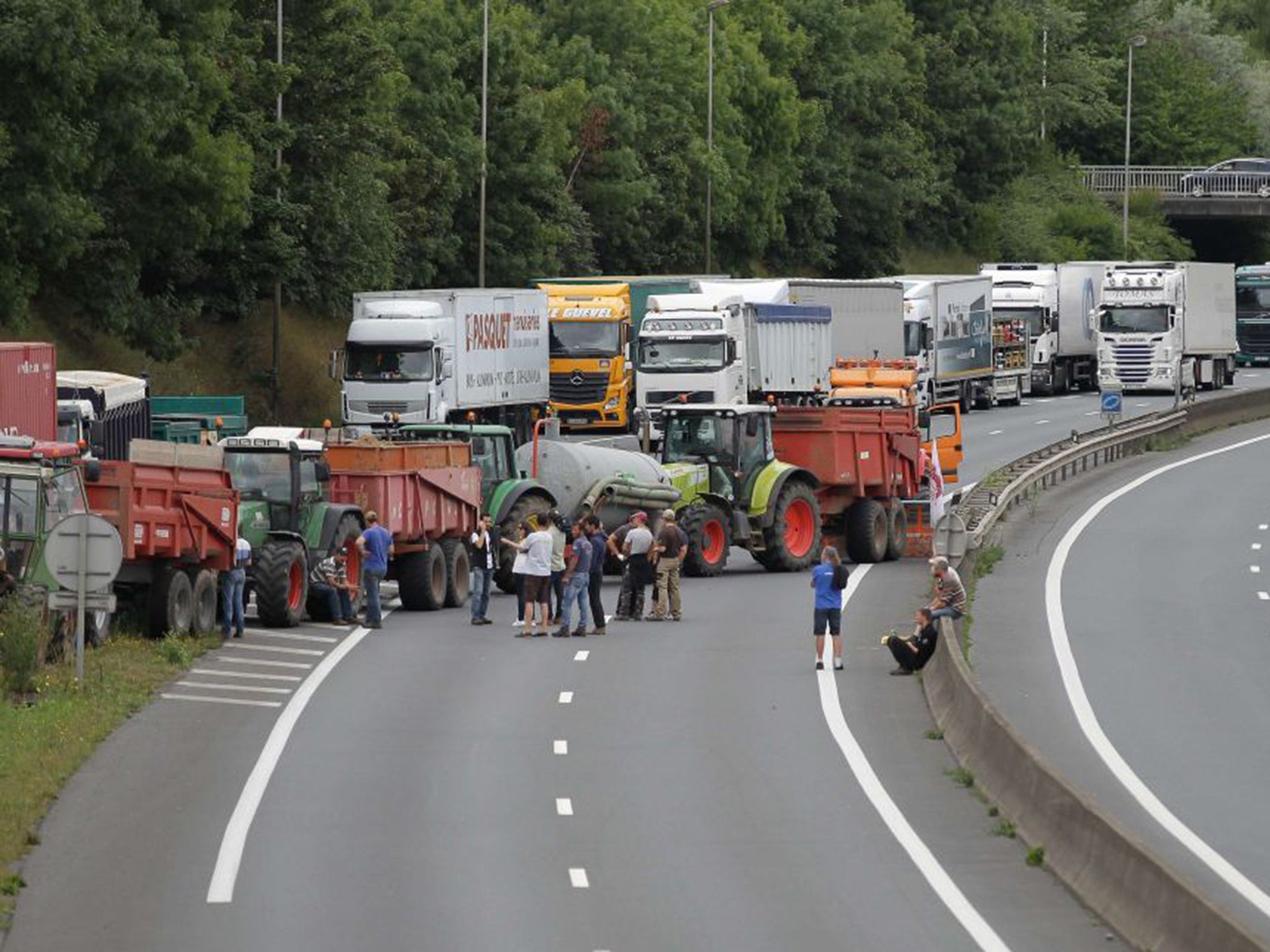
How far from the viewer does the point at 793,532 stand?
4300 centimetres

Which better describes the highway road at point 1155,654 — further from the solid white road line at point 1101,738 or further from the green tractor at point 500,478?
the green tractor at point 500,478

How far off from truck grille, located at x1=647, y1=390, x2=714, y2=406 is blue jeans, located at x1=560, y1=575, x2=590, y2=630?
25994 millimetres

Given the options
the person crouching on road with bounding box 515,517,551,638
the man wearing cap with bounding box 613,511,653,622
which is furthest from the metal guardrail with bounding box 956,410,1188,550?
the person crouching on road with bounding box 515,517,551,638

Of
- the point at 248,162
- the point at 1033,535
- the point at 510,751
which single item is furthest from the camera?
the point at 248,162

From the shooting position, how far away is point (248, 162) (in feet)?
192

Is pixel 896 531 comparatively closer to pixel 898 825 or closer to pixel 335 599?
pixel 335 599

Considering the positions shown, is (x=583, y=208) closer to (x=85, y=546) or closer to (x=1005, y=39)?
(x=1005, y=39)

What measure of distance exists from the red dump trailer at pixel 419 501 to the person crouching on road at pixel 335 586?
108cm

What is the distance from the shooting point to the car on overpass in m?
138

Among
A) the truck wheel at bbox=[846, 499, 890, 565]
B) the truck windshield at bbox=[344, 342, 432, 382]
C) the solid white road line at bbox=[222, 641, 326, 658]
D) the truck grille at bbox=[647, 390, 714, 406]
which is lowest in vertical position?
the solid white road line at bbox=[222, 641, 326, 658]

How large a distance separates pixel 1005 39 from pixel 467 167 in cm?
5578

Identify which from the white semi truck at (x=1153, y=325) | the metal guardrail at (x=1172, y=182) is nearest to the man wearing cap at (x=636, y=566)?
the white semi truck at (x=1153, y=325)

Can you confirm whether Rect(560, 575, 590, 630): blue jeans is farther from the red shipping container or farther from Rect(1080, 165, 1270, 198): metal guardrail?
Rect(1080, 165, 1270, 198): metal guardrail

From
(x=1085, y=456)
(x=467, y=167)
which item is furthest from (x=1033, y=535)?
(x=467, y=167)
